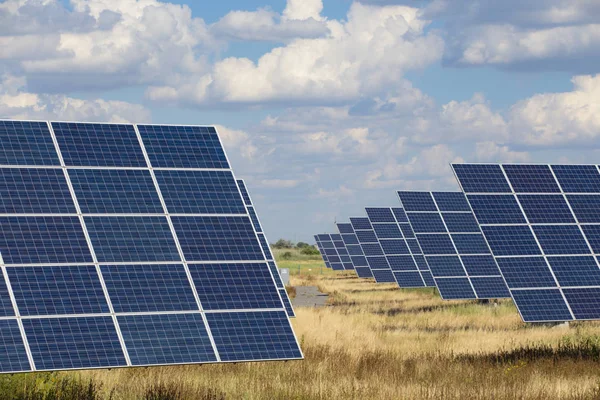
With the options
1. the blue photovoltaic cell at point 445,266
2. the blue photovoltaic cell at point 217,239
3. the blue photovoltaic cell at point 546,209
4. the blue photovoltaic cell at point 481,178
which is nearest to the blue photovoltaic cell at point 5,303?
the blue photovoltaic cell at point 217,239

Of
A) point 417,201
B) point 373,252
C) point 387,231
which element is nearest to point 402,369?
point 417,201

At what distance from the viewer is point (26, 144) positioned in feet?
63.2

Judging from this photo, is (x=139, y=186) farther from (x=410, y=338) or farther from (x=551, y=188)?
(x=551, y=188)

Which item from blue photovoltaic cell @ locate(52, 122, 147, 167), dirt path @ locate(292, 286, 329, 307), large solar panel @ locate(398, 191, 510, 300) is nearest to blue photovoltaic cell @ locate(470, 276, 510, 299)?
large solar panel @ locate(398, 191, 510, 300)

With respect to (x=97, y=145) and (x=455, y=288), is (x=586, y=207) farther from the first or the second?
(x=97, y=145)

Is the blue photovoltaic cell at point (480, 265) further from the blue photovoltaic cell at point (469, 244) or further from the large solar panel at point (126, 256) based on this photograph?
the large solar panel at point (126, 256)

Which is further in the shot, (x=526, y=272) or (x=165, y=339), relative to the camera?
(x=526, y=272)

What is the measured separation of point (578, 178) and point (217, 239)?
1567cm

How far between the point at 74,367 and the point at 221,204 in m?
5.35

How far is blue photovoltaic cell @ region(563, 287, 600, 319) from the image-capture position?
85.0 ft

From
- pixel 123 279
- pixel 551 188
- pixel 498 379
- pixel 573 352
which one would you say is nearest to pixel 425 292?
pixel 551 188

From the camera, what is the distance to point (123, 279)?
17.5m

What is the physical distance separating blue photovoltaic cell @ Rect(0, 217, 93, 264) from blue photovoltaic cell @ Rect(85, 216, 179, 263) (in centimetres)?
32

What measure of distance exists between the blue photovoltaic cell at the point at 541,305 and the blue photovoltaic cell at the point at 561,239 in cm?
172
